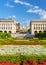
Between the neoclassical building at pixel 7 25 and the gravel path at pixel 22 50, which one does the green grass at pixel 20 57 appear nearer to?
the gravel path at pixel 22 50

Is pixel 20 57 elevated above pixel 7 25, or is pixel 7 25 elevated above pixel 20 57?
pixel 20 57

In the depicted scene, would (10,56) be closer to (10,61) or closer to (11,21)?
(10,61)

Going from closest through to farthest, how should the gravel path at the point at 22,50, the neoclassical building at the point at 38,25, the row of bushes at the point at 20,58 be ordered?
the row of bushes at the point at 20,58, the gravel path at the point at 22,50, the neoclassical building at the point at 38,25

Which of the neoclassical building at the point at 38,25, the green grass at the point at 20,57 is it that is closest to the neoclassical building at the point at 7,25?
the neoclassical building at the point at 38,25

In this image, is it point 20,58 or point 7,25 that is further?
point 7,25

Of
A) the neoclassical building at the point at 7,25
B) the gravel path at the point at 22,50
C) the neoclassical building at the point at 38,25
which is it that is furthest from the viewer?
the neoclassical building at the point at 7,25

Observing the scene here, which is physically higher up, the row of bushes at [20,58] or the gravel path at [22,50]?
the row of bushes at [20,58]

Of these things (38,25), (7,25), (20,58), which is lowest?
(38,25)

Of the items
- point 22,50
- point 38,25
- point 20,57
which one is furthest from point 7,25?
point 20,57

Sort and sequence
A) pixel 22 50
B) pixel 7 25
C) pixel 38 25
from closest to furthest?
pixel 22 50, pixel 38 25, pixel 7 25

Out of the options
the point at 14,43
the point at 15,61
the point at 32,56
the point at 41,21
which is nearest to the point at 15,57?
the point at 15,61

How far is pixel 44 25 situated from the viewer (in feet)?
297

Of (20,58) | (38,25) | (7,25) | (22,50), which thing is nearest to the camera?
(20,58)

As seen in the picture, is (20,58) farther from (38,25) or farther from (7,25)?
(7,25)
